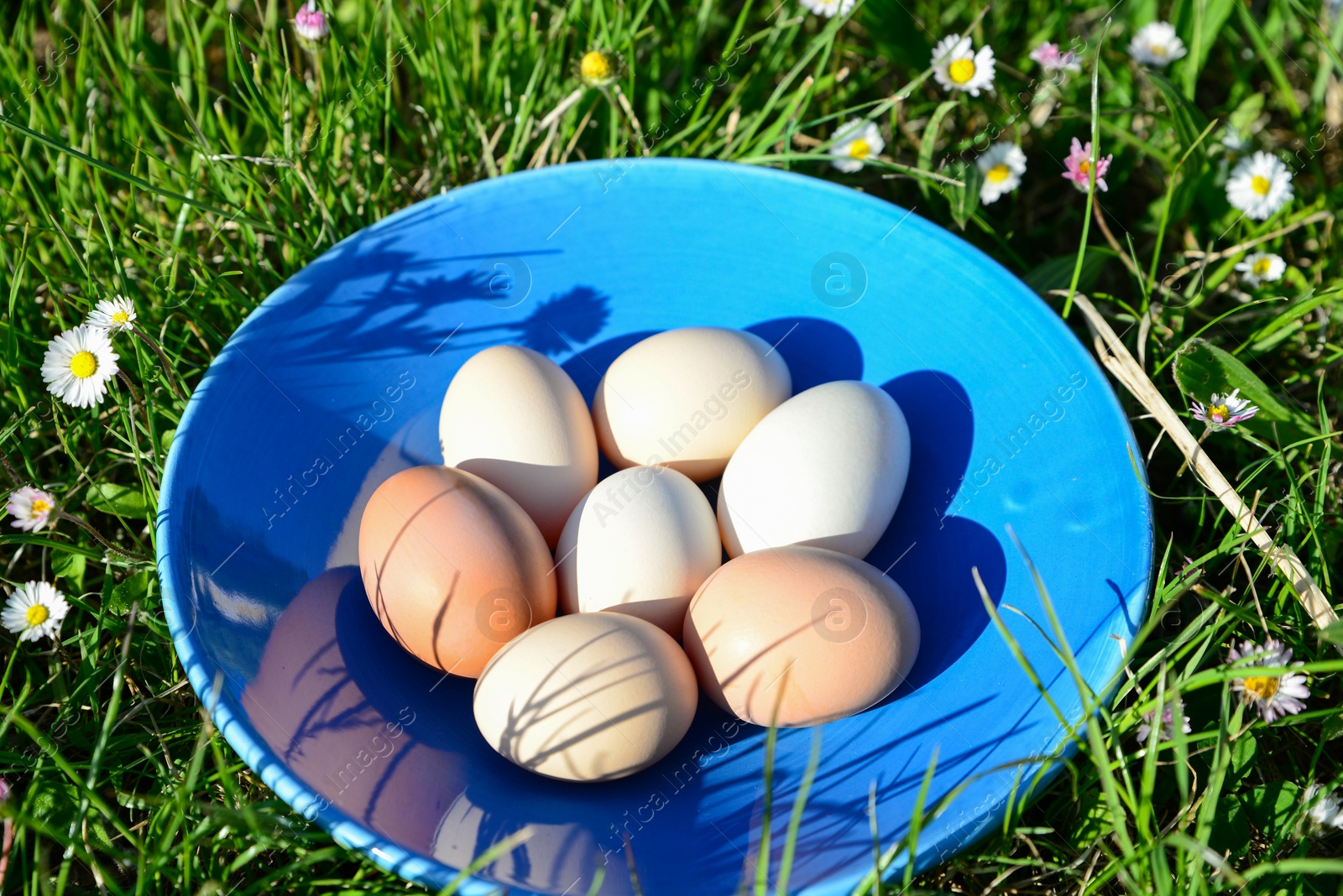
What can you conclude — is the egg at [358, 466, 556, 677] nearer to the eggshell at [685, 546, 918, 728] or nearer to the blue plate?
the blue plate

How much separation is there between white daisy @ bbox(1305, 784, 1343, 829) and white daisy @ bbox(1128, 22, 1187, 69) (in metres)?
1.28

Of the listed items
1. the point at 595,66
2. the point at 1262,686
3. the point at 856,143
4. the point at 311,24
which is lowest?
the point at 1262,686

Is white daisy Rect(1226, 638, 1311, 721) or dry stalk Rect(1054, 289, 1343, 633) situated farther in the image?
dry stalk Rect(1054, 289, 1343, 633)

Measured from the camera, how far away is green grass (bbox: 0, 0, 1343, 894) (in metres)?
1.02

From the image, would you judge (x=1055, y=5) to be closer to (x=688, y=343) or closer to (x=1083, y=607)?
(x=688, y=343)

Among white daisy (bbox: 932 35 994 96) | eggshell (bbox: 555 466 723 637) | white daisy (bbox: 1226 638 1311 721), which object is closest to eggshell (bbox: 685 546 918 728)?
eggshell (bbox: 555 466 723 637)

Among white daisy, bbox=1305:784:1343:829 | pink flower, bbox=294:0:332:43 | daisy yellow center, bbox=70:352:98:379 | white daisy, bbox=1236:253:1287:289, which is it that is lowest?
white daisy, bbox=1305:784:1343:829

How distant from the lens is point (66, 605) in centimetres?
115

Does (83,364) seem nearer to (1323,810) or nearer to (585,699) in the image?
(585,699)

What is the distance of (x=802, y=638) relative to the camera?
969 millimetres

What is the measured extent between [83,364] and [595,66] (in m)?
0.80

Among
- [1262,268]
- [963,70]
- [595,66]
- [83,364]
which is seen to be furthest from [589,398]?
[1262,268]

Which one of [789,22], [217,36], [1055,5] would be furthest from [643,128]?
[217,36]

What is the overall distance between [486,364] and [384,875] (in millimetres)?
599
